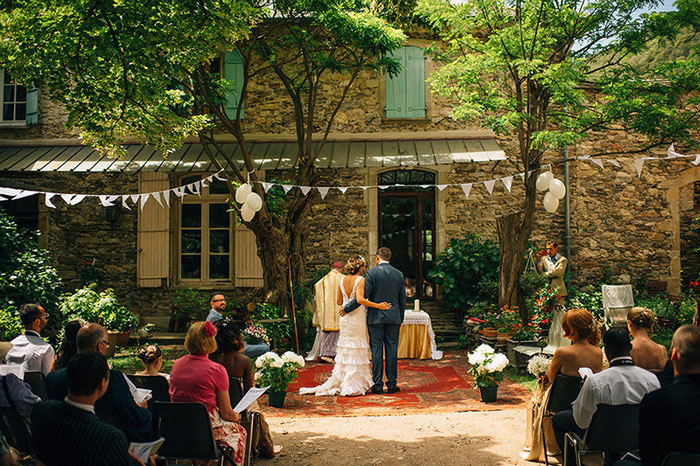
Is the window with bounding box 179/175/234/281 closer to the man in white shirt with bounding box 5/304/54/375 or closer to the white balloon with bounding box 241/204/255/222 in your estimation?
the white balloon with bounding box 241/204/255/222

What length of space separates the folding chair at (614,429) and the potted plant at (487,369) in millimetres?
2720

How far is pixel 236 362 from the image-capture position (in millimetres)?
4340

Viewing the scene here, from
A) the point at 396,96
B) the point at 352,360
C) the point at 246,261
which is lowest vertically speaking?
the point at 352,360

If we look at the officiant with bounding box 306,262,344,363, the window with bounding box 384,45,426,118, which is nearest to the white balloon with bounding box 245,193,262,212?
the officiant with bounding box 306,262,344,363

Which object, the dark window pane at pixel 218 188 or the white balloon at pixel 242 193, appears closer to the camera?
the white balloon at pixel 242 193

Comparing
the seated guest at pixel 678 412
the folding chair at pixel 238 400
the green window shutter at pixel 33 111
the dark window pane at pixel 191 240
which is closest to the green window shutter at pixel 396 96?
the dark window pane at pixel 191 240

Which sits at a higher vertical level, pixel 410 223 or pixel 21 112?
pixel 21 112

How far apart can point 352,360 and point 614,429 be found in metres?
3.87

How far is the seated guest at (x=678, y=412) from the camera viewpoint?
2.37 metres

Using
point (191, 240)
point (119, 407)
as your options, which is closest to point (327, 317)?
point (191, 240)

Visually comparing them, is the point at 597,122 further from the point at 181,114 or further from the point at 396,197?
the point at 181,114

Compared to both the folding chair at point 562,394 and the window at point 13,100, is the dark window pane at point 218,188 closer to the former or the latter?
the window at point 13,100

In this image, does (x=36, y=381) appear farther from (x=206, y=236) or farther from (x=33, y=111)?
(x=33, y=111)

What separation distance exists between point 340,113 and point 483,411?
22.0ft
